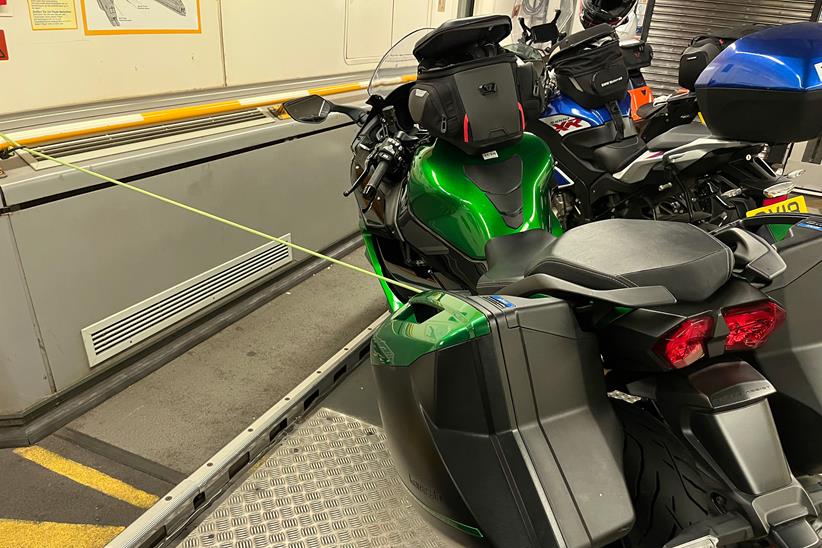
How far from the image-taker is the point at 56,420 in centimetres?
226

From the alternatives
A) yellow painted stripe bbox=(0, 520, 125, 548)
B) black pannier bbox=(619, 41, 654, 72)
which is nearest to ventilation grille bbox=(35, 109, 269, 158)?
yellow painted stripe bbox=(0, 520, 125, 548)

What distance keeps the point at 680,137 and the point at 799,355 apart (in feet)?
5.11

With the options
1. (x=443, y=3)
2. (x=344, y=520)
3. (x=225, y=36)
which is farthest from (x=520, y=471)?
(x=443, y=3)

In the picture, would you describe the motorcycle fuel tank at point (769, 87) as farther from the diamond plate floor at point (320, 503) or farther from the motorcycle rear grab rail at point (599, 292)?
the diamond plate floor at point (320, 503)

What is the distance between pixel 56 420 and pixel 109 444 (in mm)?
259

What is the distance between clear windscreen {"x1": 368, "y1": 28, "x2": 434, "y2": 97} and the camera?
7.84 ft

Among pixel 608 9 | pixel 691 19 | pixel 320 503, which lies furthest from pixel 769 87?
pixel 691 19

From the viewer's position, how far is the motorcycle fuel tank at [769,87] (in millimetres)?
1495

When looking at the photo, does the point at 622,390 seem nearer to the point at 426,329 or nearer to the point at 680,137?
the point at 426,329

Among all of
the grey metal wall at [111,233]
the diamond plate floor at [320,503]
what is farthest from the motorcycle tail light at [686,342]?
the grey metal wall at [111,233]

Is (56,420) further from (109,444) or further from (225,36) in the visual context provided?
(225,36)

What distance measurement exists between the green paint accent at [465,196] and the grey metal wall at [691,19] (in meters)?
4.90

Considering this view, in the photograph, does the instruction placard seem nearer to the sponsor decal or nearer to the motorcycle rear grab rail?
the motorcycle rear grab rail

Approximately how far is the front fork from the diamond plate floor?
0.74 m
